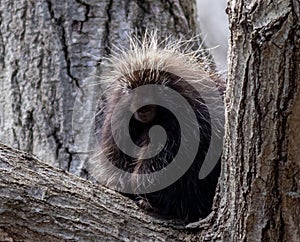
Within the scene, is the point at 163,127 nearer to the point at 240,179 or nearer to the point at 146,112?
the point at 146,112

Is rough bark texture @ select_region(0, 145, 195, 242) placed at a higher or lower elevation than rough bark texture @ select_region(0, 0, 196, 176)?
lower

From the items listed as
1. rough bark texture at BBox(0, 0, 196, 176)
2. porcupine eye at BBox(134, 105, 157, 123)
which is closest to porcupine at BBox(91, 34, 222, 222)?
porcupine eye at BBox(134, 105, 157, 123)

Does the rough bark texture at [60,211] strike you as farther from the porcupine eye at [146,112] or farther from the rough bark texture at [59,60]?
the rough bark texture at [59,60]

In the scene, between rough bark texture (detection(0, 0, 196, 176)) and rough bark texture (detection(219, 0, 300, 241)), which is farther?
rough bark texture (detection(0, 0, 196, 176))

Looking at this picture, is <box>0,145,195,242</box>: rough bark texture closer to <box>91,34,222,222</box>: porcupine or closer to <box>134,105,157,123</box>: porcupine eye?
<box>91,34,222,222</box>: porcupine

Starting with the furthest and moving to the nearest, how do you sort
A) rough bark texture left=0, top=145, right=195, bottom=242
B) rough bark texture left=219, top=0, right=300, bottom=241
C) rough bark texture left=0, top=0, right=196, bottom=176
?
rough bark texture left=0, top=0, right=196, bottom=176 → rough bark texture left=0, top=145, right=195, bottom=242 → rough bark texture left=219, top=0, right=300, bottom=241

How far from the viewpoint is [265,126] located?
93 centimetres

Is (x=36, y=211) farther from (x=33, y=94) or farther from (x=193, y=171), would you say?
(x=33, y=94)

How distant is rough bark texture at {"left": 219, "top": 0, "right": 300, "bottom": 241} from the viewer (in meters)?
0.86

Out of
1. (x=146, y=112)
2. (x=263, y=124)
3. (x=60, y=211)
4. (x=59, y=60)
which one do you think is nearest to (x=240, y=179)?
(x=263, y=124)

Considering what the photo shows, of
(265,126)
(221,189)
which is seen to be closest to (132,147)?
(221,189)

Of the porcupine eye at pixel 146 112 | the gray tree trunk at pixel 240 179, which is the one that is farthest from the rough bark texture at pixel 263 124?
the porcupine eye at pixel 146 112

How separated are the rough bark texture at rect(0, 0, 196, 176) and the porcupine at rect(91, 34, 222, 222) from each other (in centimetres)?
52

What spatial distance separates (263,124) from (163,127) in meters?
0.24
